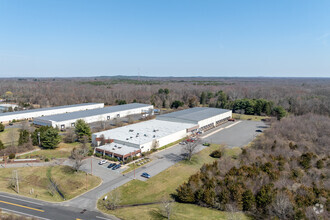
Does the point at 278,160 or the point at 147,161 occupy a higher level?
the point at 278,160

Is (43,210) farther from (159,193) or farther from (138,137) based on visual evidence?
(138,137)

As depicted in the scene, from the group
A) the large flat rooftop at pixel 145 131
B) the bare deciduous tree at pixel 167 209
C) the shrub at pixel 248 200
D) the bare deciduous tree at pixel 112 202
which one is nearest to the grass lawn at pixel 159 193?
the bare deciduous tree at pixel 112 202

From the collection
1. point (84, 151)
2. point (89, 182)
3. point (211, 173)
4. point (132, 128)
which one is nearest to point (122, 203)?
point (89, 182)

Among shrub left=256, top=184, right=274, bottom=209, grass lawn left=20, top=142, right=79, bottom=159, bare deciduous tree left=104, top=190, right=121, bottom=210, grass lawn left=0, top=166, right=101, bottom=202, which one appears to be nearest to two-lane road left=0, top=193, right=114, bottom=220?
grass lawn left=0, top=166, right=101, bottom=202

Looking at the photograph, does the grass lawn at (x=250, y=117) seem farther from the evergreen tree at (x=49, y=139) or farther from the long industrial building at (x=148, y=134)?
the evergreen tree at (x=49, y=139)

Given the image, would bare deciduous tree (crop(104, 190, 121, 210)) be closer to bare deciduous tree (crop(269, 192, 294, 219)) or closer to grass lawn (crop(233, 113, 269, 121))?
bare deciduous tree (crop(269, 192, 294, 219))

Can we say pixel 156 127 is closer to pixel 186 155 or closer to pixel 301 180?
pixel 186 155
